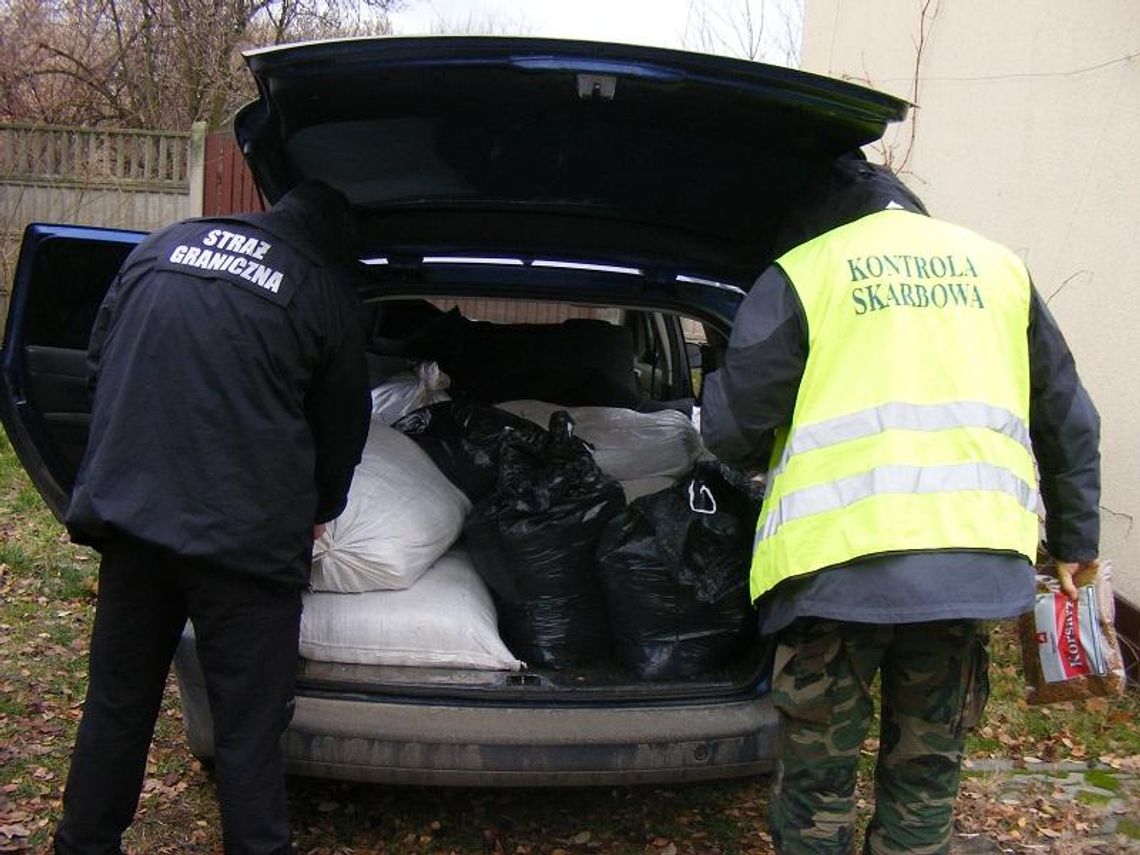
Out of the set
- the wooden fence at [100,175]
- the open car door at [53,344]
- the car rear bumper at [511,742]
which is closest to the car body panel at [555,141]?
the open car door at [53,344]

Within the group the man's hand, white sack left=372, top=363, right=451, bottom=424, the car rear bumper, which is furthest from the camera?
white sack left=372, top=363, right=451, bottom=424

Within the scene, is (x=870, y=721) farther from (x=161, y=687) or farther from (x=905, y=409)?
(x=161, y=687)

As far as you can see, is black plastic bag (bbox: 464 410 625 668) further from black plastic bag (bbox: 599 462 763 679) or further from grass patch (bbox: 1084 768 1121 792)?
grass patch (bbox: 1084 768 1121 792)

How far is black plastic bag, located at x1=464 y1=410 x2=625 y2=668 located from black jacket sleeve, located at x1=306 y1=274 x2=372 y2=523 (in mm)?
648

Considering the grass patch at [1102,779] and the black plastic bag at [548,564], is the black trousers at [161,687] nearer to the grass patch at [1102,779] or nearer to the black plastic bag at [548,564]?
the black plastic bag at [548,564]

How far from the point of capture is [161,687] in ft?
8.55

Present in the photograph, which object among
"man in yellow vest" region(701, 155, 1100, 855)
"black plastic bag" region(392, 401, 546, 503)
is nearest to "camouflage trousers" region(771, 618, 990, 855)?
"man in yellow vest" region(701, 155, 1100, 855)

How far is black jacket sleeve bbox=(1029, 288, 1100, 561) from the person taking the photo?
2383 millimetres

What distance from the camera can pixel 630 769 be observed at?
2.77m

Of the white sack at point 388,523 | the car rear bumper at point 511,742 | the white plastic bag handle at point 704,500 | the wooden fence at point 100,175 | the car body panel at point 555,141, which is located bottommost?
the car rear bumper at point 511,742

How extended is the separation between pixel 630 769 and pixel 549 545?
693mm

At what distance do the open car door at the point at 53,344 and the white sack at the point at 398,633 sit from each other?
33.2 inches

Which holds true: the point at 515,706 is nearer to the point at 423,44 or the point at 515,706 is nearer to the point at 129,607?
the point at 129,607

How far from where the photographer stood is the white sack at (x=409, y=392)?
392cm
